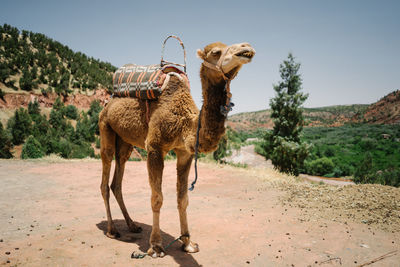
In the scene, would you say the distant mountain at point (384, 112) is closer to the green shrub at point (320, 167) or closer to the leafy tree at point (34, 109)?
the green shrub at point (320, 167)

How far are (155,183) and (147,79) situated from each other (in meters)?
1.62

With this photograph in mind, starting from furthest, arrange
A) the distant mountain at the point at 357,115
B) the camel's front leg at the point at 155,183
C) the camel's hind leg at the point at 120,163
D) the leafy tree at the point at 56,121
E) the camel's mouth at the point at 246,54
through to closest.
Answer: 1. the distant mountain at the point at 357,115
2. the leafy tree at the point at 56,121
3. the camel's hind leg at the point at 120,163
4. the camel's front leg at the point at 155,183
5. the camel's mouth at the point at 246,54

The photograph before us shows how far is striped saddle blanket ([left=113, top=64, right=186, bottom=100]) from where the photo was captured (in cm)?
363

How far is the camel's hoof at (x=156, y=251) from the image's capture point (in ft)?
12.2

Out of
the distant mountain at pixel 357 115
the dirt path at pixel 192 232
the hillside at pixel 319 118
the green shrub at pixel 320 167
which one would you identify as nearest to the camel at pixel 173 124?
the dirt path at pixel 192 232

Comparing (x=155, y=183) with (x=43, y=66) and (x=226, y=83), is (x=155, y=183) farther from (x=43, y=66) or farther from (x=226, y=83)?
(x=43, y=66)

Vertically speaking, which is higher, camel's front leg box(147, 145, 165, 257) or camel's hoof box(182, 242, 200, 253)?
camel's front leg box(147, 145, 165, 257)

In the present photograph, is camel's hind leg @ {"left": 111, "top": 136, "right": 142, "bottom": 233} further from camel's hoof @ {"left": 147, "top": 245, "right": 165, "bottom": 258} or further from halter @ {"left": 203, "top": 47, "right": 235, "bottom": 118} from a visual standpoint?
halter @ {"left": 203, "top": 47, "right": 235, "bottom": 118}

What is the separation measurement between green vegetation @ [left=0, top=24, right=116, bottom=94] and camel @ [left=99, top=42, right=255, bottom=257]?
93.1 feet

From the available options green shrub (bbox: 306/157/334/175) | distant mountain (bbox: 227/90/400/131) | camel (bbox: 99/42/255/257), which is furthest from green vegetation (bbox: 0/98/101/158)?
distant mountain (bbox: 227/90/400/131)

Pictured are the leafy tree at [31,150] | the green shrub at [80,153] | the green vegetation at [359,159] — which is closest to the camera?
the leafy tree at [31,150]

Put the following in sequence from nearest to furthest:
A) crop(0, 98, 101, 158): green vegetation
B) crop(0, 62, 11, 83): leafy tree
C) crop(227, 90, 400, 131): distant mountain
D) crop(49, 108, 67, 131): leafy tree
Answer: crop(0, 98, 101, 158): green vegetation, crop(49, 108, 67, 131): leafy tree, crop(0, 62, 11, 83): leafy tree, crop(227, 90, 400, 131): distant mountain

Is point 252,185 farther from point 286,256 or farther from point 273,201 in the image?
point 286,256

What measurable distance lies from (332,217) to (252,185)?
3.73 metres
